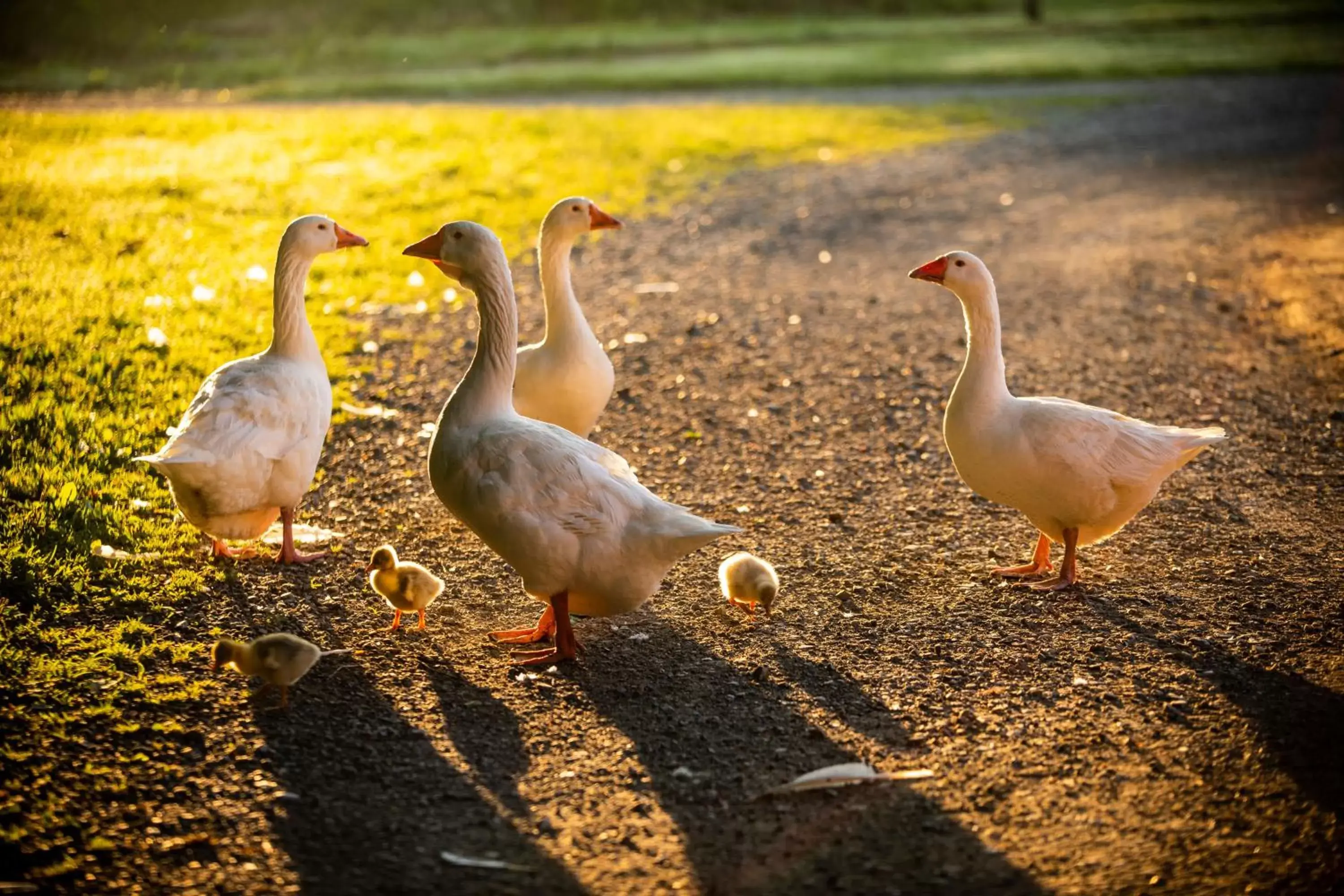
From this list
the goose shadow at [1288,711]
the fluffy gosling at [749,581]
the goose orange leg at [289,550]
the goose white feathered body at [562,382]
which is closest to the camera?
the goose shadow at [1288,711]

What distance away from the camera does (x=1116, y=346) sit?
907cm

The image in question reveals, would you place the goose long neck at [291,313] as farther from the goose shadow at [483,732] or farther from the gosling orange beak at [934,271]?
the gosling orange beak at [934,271]

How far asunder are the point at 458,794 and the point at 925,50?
30.1 meters

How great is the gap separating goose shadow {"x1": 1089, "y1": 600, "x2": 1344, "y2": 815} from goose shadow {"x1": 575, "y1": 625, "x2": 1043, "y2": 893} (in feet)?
3.73

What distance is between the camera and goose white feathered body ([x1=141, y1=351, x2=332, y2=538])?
5.10m

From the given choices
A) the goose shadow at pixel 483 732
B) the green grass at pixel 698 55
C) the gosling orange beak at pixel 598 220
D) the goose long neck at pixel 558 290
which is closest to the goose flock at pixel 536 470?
the goose shadow at pixel 483 732

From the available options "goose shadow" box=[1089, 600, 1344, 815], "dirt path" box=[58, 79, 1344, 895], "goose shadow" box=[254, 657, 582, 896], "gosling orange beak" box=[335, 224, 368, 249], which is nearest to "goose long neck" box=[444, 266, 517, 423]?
"dirt path" box=[58, 79, 1344, 895]

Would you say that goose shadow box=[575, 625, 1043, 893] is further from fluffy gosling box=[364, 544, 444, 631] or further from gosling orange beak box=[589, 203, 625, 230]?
gosling orange beak box=[589, 203, 625, 230]

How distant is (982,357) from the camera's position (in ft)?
17.6

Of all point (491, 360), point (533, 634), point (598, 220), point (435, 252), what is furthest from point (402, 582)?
point (598, 220)

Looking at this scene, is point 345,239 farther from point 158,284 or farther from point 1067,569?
point 158,284

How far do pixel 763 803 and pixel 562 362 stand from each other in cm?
294

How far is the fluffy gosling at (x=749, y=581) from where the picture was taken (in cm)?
490

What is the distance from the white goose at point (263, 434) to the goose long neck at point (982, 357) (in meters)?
2.99
